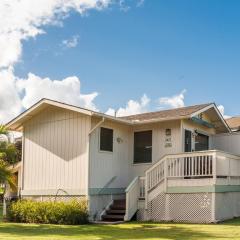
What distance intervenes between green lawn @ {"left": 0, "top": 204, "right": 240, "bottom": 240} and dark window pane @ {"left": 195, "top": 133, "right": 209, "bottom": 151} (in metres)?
5.41

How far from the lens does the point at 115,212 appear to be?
762 inches

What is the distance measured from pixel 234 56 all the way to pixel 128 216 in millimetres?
10870

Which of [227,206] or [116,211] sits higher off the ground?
[227,206]

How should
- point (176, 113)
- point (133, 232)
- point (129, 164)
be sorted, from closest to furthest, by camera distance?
point (133, 232) < point (176, 113) < point (129, 164)

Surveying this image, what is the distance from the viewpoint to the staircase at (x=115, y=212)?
19.0 meters

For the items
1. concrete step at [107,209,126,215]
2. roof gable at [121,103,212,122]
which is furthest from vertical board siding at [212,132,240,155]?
concrete step at [107,209,126,215]

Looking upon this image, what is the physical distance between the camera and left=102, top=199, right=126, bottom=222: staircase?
62.3 feet

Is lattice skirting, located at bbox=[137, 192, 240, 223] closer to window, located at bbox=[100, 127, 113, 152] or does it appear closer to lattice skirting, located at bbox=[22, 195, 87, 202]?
lattice skirting, located at bbox=[22, 195, 87, 202]

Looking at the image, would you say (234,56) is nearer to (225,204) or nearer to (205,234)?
(225,204)

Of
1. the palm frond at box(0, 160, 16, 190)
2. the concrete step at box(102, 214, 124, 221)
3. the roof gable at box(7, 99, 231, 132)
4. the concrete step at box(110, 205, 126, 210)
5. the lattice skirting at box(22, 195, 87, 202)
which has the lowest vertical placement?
the concrete step at box(102, 214, 124, 221)

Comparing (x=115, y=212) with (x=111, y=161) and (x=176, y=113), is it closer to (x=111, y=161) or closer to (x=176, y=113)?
(x=111, y=161)

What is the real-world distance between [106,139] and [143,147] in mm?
1959

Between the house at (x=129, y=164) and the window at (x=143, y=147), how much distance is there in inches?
1.7

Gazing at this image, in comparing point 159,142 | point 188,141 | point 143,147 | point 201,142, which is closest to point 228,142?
point 201,142
